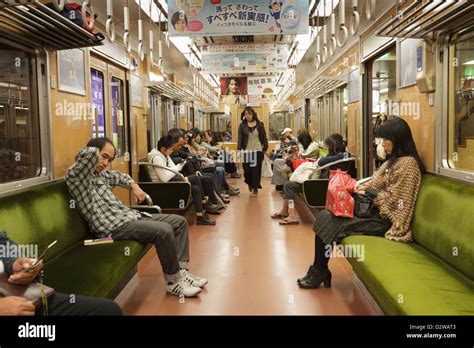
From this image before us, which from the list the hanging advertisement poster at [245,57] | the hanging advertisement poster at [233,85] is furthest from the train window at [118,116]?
the hanging advertisement poster at [233,85]

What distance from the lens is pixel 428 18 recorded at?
2.99 metres

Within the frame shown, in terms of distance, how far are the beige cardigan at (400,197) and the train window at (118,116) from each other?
151 inches

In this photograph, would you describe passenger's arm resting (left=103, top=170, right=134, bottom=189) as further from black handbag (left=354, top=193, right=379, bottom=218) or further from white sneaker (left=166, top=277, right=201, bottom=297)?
black handbag (left=354, top=193, right=379, bottom=218)

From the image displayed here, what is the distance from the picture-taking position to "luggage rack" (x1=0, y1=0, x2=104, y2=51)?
285cm

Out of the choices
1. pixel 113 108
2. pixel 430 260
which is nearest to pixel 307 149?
pixel 113 108

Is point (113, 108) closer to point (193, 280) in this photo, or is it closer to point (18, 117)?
point (18, 117)

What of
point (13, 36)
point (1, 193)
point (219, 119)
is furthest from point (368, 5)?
point (219, 119)

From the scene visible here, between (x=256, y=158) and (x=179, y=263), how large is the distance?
501cm

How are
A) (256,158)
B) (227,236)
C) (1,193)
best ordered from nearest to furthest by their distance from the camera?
(1,193)
(227,236)
(256,158)

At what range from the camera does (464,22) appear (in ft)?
10.3

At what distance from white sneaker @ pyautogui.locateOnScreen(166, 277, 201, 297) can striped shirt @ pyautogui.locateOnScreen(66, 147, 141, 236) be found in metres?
0.60

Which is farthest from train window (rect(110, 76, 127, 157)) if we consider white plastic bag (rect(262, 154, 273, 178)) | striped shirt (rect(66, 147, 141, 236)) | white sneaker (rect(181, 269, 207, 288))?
white plastic bag (rect(262, 154, 273, 178))
